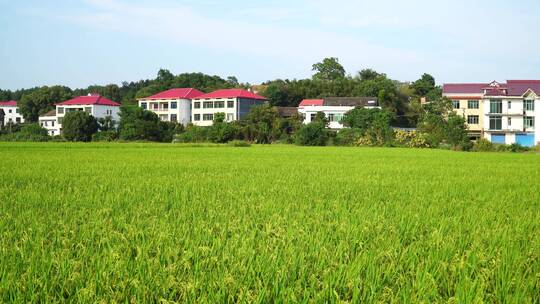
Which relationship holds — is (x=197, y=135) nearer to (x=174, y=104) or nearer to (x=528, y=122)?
(x=174, y=104)

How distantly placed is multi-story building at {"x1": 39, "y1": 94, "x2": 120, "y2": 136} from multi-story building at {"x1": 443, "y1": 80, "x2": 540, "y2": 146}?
39260 mm

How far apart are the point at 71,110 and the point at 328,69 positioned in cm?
3893

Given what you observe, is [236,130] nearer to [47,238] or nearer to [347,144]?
[347,144]

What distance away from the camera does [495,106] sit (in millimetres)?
49781

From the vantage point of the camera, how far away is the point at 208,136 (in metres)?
44.7

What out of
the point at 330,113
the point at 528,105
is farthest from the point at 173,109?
the point at 528,105

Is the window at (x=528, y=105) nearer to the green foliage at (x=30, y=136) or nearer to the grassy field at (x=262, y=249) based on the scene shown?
the green foliage at (x=30, y=136)

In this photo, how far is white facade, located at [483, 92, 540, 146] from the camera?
160 feet

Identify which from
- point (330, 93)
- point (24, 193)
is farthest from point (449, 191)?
point (330, 93)

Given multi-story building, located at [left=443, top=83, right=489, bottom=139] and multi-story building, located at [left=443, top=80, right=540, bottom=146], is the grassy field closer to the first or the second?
multi-story building, located at [left=443, top=80, right=540, bottom=146]

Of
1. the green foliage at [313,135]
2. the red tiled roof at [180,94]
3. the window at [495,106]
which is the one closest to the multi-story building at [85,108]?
the red tiled roof at [180,94]

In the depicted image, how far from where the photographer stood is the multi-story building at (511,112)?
1927 inches

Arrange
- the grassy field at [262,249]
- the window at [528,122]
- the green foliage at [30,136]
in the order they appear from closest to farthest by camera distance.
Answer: the grassy field at [262,249], the green foliage at [30,136], the window at [528,122]

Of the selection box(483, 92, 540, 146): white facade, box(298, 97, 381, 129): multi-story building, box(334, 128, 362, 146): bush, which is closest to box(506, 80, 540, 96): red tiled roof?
box(483, 92, 540, 146): white facade
